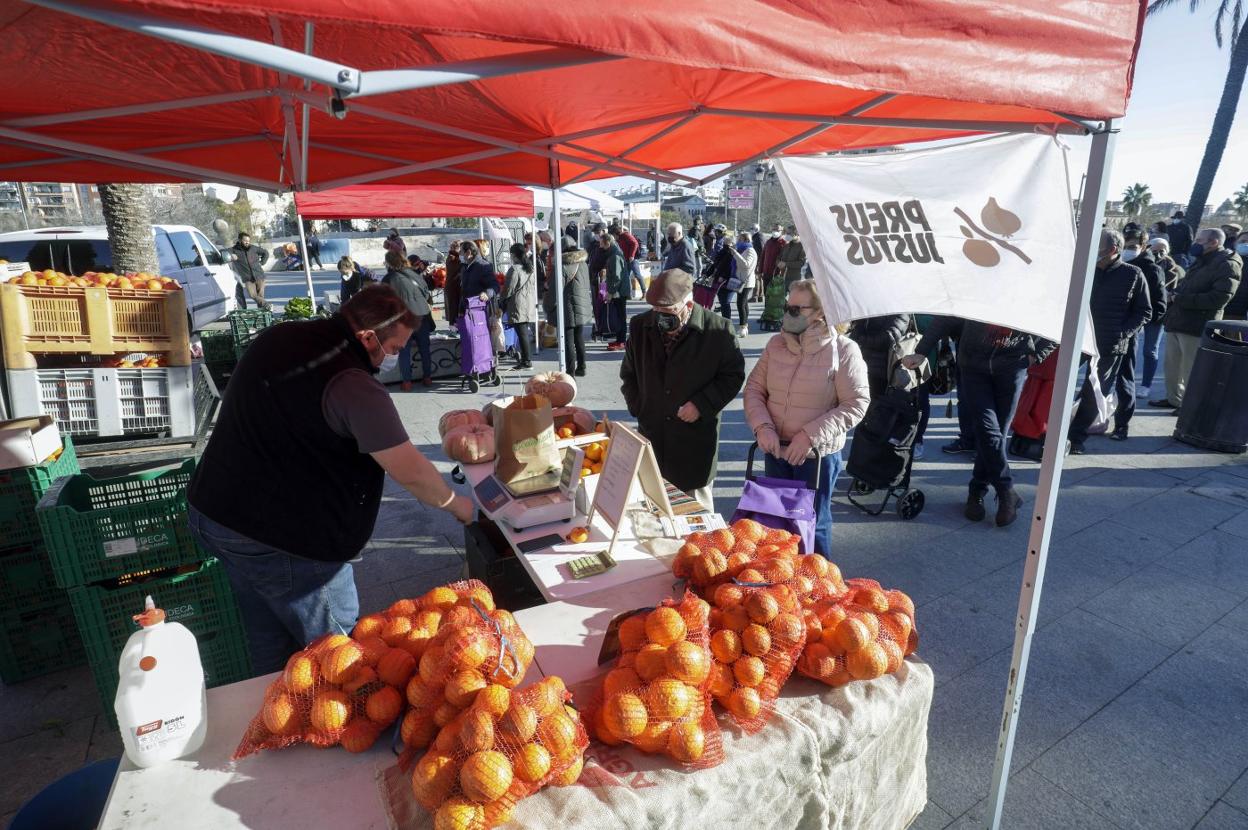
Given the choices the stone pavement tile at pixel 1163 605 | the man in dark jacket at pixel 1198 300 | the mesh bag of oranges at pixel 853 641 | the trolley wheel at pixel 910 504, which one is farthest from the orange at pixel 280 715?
the man in dark jacket at pixel 1198 300

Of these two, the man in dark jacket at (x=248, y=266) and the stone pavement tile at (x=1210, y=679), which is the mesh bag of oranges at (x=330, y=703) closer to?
the stone pavement tile at (x=1210, y=679)

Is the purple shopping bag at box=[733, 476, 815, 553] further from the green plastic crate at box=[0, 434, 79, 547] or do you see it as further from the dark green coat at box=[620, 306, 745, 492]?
the green plastic crate at box=[0, 434, 79, 547]

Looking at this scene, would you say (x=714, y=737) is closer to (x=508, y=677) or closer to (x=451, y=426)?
(x=508, y=677)

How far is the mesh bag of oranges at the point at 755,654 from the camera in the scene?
174cm

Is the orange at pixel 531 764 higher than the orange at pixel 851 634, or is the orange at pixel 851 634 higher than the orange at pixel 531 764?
the orange at pixel 851 634

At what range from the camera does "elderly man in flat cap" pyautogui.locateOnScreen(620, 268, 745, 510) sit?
369cm

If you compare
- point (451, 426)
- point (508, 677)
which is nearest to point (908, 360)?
point (451, 426)

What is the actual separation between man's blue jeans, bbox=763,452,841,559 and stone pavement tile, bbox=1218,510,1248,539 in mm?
3360

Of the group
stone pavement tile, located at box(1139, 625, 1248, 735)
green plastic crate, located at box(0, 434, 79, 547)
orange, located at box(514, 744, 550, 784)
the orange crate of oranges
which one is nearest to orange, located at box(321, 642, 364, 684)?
orange, located at box(514, 744, 550, 784)

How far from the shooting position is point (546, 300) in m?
10.7

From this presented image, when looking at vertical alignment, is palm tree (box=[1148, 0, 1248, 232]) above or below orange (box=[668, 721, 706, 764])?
above

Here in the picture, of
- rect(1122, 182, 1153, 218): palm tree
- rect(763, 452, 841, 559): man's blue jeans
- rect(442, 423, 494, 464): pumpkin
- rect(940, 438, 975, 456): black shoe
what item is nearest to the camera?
rect(442, 423, 494, 464): pumpkin

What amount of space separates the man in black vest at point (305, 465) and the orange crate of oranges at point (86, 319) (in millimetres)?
4346

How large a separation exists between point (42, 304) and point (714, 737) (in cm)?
661
